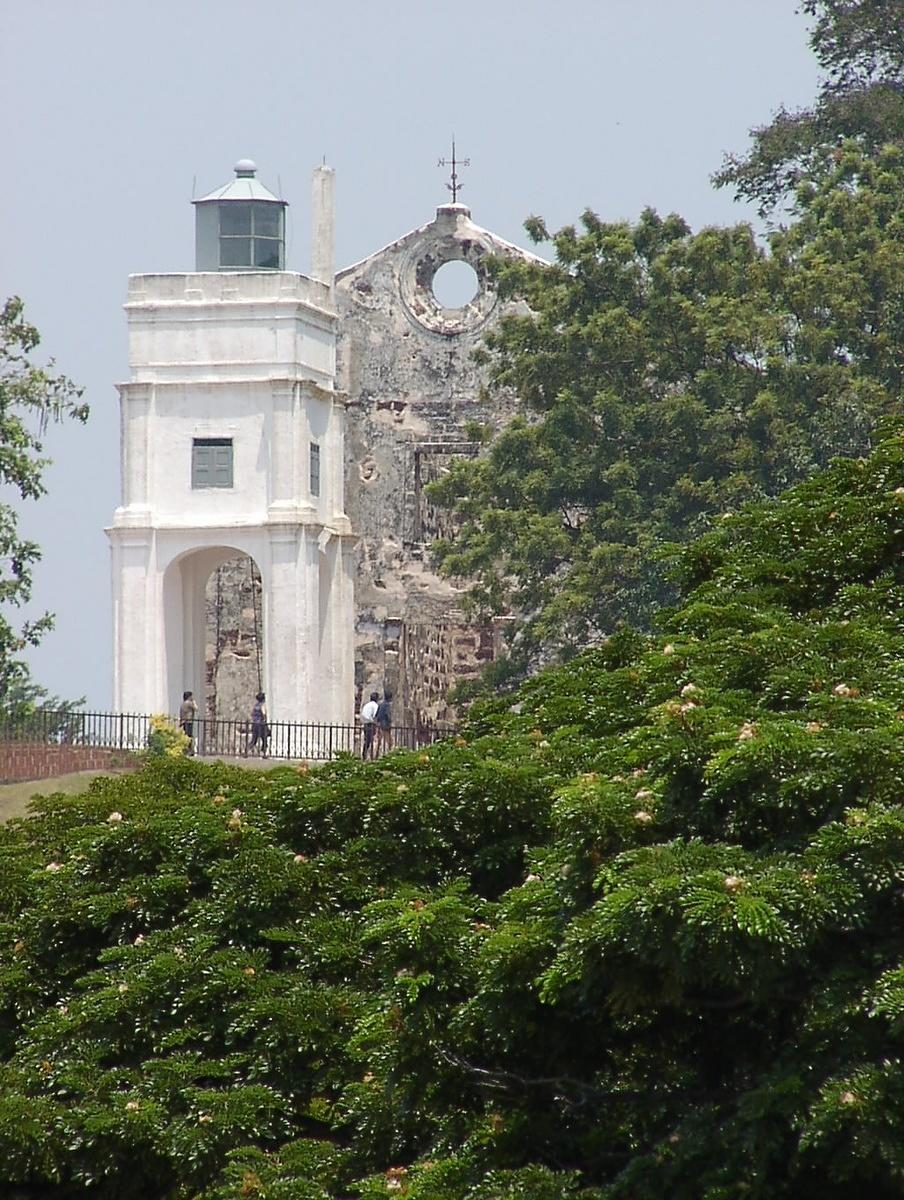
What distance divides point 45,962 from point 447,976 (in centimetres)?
269

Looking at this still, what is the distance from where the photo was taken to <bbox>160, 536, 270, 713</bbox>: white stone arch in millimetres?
31250

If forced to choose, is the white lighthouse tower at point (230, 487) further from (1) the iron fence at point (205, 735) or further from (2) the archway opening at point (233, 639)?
(2) the archway opening at point (233, 639)

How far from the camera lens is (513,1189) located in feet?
31.1

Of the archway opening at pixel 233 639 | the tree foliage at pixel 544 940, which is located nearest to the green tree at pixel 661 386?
the archway opening at pixel 233 639

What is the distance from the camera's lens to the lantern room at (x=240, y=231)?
33094 mm

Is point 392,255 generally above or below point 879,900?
above

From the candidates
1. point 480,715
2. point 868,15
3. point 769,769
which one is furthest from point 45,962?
point 868,15

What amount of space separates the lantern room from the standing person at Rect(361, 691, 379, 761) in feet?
16.9

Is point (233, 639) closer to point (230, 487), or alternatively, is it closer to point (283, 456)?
point (230, 487)

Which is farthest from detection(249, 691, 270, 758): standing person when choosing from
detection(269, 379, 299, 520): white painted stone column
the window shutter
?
the window shutter

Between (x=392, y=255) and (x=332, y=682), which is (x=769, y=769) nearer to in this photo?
(x=332, y=682)

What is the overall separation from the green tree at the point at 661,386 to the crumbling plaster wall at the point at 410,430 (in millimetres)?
4285

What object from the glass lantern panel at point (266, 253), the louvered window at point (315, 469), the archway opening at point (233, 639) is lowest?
the archway opening at point (233, 639)

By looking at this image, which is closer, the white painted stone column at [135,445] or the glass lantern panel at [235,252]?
the white painted stone column at [135,445]
